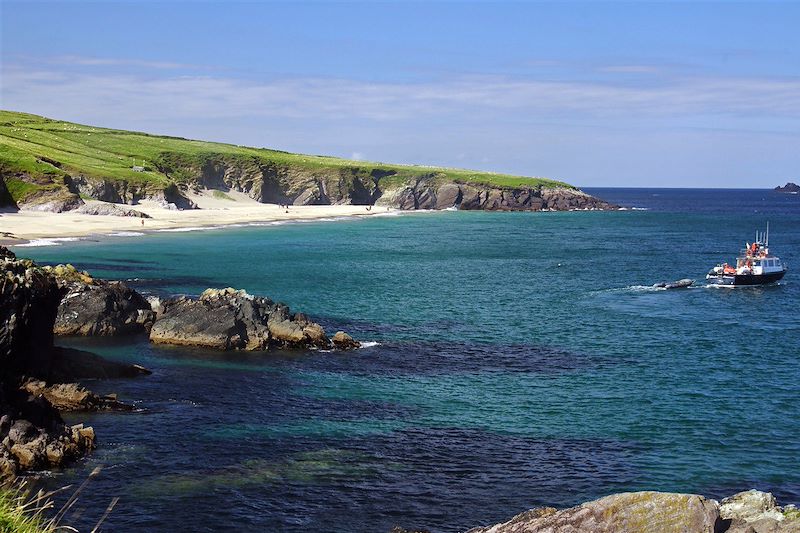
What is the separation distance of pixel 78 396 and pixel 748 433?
3178 cm

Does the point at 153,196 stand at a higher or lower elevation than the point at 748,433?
higher

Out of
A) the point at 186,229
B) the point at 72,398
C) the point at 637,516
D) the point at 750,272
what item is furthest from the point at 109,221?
the point at 637,516

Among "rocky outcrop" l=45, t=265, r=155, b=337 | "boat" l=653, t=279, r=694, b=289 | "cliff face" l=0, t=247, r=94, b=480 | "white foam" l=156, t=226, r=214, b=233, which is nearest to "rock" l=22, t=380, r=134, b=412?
"cliff face" l=0, t=247, r=94, b=480

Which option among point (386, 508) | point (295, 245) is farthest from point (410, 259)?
point (386, 508)

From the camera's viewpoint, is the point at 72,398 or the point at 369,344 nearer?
the point at 72,398

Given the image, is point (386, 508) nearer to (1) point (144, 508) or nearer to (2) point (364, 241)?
(1) point (144, 508)

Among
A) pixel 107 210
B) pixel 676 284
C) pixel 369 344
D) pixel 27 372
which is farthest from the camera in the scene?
pixel 107 210

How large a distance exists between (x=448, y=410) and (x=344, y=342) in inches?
592

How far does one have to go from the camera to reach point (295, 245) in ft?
431

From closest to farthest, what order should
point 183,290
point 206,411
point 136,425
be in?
point 136,425 → point 206,411 → point 183,290

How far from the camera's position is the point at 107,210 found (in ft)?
489

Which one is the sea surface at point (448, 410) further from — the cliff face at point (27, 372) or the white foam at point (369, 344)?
the cliff face at point (27, 372)

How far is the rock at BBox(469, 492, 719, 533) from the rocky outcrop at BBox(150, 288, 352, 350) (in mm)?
37381

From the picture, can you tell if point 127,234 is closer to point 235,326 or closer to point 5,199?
point 5,199
